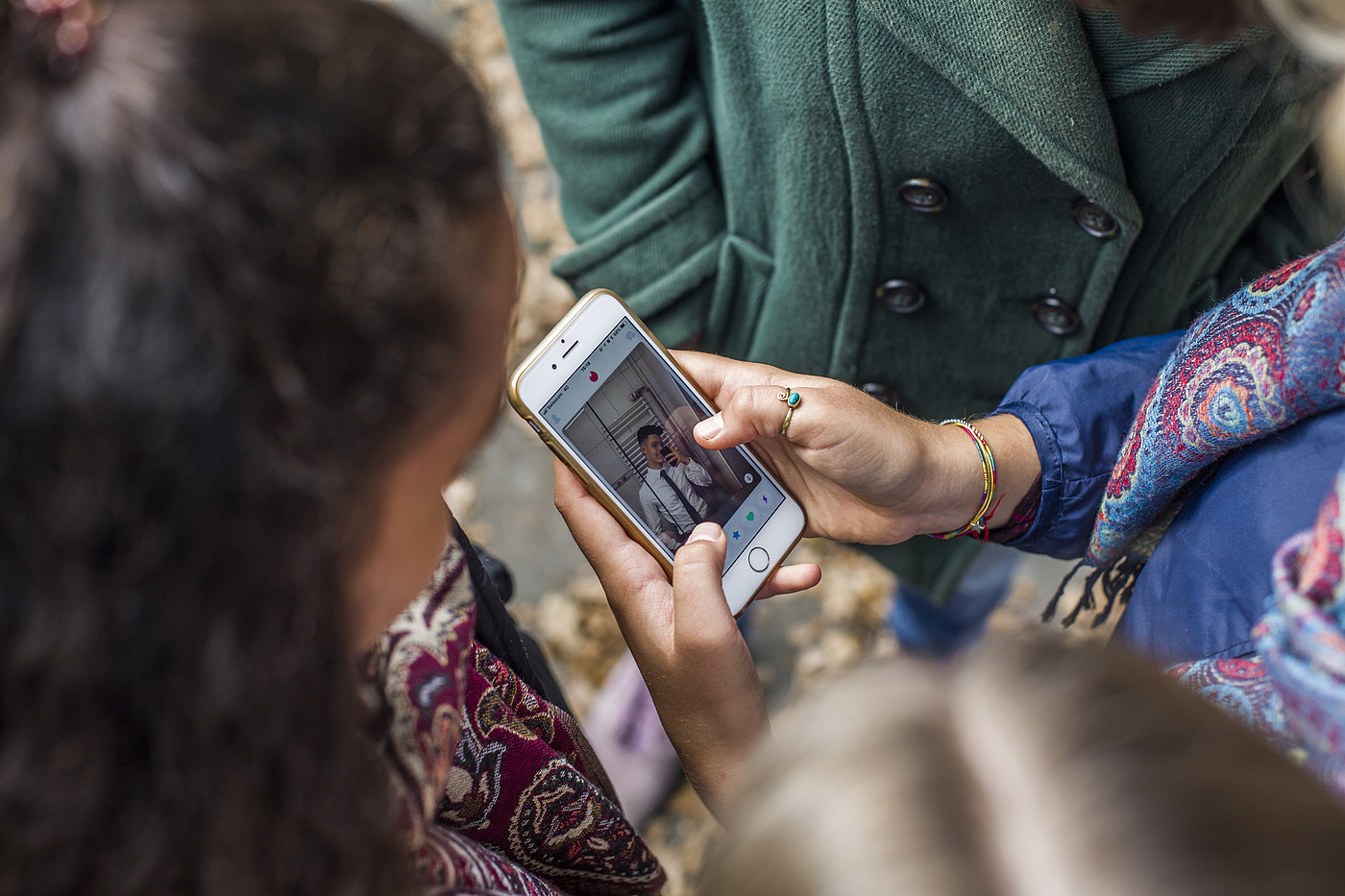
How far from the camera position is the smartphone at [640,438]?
143 cm

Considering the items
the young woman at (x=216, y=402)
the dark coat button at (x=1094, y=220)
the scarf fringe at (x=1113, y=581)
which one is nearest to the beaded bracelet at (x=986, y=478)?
the scarf fringe at (x=1113, y=581)

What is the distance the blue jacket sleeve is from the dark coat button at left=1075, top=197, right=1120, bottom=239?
20 centimetres

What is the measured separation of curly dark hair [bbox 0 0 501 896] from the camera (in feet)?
1.67

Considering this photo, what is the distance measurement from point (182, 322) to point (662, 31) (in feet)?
4.15

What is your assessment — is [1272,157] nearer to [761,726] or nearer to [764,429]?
[764,429]

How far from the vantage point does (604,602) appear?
8.79ft

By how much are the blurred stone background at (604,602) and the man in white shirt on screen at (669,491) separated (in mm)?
1068

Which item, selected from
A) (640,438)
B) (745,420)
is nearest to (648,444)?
(640,438)

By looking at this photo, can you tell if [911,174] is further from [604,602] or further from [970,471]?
[604,602]

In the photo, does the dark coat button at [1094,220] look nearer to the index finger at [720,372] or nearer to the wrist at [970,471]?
the wrist at [970,471]

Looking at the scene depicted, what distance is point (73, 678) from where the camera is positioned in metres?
0.54

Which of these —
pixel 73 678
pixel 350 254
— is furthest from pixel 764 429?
pixel 73 678

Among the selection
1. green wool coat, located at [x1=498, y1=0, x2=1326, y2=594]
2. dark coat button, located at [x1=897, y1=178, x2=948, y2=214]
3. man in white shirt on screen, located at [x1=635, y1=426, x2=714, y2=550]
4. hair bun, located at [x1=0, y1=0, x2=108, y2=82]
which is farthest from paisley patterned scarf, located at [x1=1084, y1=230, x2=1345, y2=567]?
hair bun, located at [x1=0, y1=0, x2=108, y2=82]

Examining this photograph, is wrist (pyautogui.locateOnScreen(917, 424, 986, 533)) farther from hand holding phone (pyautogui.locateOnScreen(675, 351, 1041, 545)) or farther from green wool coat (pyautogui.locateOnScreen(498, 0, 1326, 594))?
green wool coat (pyautogui.locateOnScreen(498, 0, 1326, 594))
